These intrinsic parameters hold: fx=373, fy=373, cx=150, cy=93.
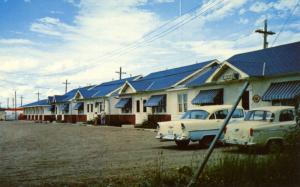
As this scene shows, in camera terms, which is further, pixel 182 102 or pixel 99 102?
pixel 99 102

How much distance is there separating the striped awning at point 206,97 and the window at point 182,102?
268 cm

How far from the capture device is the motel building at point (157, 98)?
28.9m

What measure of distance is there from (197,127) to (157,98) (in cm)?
1594

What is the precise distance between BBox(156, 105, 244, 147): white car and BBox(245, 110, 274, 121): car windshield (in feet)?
5.41

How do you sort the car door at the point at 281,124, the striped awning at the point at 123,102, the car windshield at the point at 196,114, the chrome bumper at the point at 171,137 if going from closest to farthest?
the car door at the point at 281,124, the chrome bumper at the point at 171,137, the car windshield at the point at 196,114, the striped awning at the point at 123,102

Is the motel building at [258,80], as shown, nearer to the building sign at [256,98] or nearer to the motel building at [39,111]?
the building sign at [256,98]

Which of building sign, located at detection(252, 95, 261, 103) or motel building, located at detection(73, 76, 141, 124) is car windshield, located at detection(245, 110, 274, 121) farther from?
motel building, located at detection(73, 76, 141, 124)

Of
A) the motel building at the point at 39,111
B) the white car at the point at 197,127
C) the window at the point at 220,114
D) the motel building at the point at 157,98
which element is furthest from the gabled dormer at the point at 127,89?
the motel building at the point at 39,111

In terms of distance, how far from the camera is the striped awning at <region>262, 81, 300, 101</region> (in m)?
18.2

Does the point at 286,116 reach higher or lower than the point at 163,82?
lower

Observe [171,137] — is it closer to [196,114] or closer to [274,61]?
[196,114]

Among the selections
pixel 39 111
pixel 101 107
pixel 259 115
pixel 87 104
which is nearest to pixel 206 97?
pixel 259 115

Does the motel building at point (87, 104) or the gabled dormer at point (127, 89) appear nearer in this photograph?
the gabled dormer at point (127, 89)

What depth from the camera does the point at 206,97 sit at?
79.2 ft
